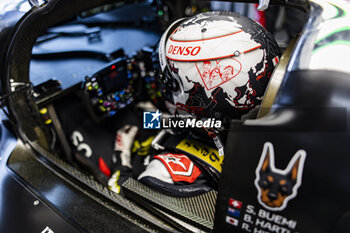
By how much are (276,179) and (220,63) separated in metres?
0.39

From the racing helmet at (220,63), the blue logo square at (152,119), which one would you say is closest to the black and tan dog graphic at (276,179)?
the racing helmet at (220,63)

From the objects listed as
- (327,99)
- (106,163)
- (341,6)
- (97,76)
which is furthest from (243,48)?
(106,163)

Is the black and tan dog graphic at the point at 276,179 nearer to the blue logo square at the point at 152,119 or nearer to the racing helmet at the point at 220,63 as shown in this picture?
the racing helmet at the point at 220,63

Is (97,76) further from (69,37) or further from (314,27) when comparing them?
(314,27)

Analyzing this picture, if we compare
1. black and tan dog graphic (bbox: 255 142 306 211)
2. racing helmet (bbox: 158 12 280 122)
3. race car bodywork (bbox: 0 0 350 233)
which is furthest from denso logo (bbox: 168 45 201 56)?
black and tan dog graphic (bbox: 255 142 306 211)

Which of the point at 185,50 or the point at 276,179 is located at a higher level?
the point at 185,50

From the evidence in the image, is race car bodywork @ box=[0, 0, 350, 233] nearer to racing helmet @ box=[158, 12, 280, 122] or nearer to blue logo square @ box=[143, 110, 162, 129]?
racing helmet @ box=[158, 12, 280, 122]

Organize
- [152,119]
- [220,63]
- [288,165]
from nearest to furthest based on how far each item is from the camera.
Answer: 1. [288,165]
2. [220,63]
3. [152,119]

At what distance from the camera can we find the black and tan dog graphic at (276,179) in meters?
0.41

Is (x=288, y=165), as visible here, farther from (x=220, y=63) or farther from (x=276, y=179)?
(x=220, y=63)

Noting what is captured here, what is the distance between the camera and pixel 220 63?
70cm

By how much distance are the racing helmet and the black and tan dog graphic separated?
1.08ft

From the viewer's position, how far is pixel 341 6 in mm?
545

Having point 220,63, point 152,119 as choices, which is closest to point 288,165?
point 220,63
